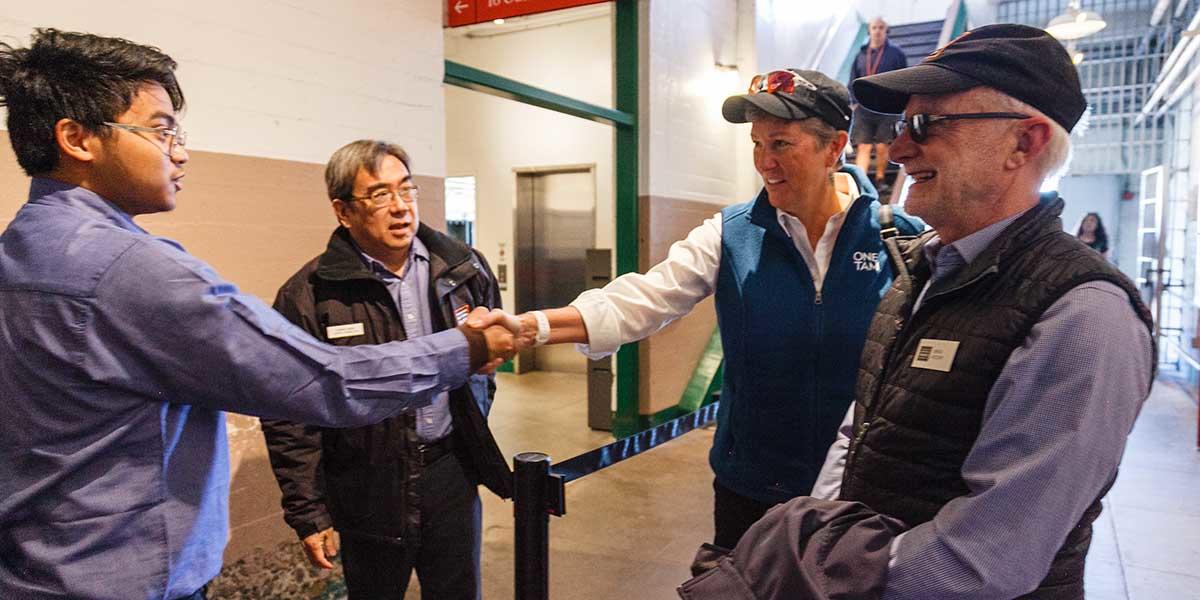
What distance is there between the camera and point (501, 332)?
1.77 metres

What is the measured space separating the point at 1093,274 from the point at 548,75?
7955 mm

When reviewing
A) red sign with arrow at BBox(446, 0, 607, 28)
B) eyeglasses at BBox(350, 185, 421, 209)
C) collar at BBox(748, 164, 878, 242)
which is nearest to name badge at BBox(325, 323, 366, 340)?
eyeglasses at BBox(350, 185, 421, 209)

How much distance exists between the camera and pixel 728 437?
1.99 m

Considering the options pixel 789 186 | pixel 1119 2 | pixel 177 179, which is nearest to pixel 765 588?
pixel 789 186

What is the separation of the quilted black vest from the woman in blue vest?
58 cm

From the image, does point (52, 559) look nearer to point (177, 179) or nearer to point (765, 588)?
point (177, 179)

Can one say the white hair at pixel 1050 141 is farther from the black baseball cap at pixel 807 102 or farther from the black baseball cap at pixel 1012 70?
the black baseball cap at pixel 807 102

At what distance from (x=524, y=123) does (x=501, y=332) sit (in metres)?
7.24

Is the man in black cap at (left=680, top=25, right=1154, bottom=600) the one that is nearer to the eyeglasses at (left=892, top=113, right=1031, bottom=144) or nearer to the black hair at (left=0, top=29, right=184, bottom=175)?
the eyeglasses at (left=892, top=113, right=1031, bottom=144)

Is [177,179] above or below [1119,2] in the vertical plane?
below

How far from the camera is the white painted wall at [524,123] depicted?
816cm

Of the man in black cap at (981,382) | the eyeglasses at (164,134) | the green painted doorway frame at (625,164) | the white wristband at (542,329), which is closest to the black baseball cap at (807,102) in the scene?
the man in black cap at (981,382)

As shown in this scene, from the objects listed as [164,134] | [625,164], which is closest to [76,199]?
[164,134]

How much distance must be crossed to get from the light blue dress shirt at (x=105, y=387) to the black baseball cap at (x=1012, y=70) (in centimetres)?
122
